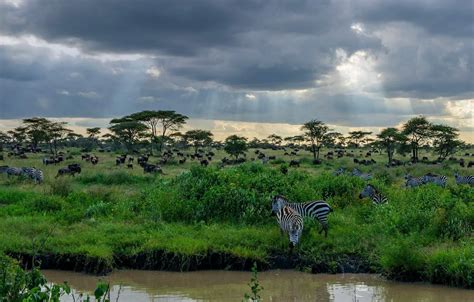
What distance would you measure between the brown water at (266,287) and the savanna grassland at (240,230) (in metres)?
0.29

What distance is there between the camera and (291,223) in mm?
11539

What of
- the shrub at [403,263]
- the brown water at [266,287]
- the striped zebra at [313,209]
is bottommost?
the brown water at [266,287]

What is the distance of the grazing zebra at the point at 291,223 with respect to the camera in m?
11.4

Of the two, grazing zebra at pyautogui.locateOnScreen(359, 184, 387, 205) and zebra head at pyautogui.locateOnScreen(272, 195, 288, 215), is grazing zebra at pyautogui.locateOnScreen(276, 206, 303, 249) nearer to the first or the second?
zebra head at pyautogui.locateOnScreen(272, 195, 288, 215)

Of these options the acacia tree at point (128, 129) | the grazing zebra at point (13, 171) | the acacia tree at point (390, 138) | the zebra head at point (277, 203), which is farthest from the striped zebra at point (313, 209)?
the acacia tree at point (128, 129)

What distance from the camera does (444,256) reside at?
1020 centimetres

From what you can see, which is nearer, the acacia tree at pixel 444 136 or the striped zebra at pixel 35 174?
the striped zebra at pixel 35 174

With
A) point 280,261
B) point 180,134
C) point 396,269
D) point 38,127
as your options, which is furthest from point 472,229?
point 180,134

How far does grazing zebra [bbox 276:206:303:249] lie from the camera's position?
1142cm

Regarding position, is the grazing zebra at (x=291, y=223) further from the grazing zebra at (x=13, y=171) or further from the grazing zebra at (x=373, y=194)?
the grazing zebra at (x=13, y=171)

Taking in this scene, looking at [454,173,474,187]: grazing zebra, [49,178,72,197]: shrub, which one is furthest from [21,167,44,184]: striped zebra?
[454,173,474,187]: grazing zebra

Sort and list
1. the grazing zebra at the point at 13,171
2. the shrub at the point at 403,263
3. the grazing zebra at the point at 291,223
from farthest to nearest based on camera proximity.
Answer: the grazing zebra at the point at 13,171
the grazing zebra at the point at 291,223
the shrub at the point at 403,263

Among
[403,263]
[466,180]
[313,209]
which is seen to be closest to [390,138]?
[466,180]

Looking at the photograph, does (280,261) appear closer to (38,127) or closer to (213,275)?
(213,275)
